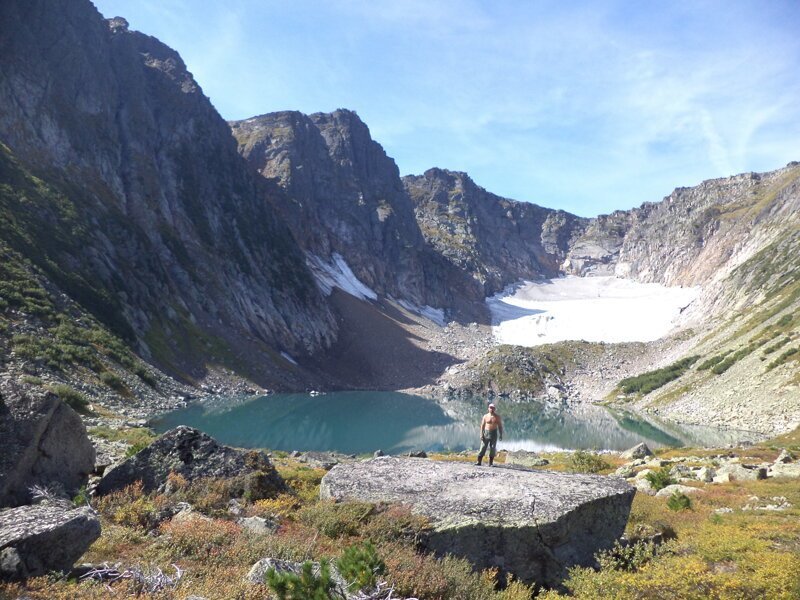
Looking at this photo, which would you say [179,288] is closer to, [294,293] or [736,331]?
[294,293]

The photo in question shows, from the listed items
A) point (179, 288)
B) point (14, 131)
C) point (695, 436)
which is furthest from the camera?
point (179, 288)

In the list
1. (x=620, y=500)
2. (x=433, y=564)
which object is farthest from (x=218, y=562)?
(x=620, y=500)

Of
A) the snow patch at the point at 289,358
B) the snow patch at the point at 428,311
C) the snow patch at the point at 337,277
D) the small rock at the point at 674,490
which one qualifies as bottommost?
the snow patch at the point at 289,358

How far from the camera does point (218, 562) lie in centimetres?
770

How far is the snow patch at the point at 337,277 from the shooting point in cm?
14888

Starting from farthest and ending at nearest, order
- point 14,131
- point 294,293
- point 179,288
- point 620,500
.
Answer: point 294,293 → point 179,288 → point 14,131 → point 620,500

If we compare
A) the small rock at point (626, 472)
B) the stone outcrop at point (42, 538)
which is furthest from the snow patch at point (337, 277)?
the stone outcrop at point (42, 538)

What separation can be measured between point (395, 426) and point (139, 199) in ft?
228

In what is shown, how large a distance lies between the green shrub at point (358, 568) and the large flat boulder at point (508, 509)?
270 centimetres

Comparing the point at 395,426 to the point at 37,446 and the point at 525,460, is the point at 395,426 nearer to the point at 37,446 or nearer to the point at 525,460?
the point at 525,460

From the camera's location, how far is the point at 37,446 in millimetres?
9555

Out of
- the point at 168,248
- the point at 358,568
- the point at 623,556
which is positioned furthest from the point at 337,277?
the point at 358,568

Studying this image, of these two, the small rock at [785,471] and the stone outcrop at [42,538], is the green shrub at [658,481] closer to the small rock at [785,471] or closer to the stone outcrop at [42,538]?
the small rock at [785,471]

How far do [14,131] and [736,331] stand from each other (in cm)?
13415
